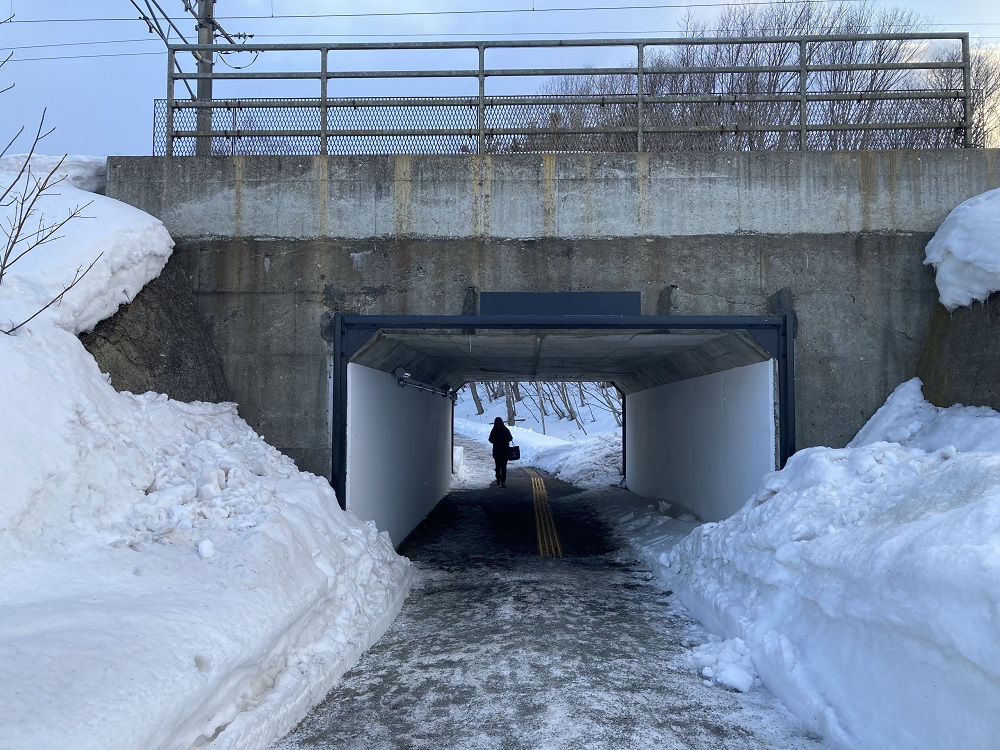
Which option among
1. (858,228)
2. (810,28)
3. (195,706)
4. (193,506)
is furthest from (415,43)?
(810,28)

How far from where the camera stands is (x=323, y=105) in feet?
36.5

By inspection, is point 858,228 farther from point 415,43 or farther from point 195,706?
point 195,706

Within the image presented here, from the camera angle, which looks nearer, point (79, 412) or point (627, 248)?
point (79, 412)

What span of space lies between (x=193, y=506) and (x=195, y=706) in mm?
Answer: 2613

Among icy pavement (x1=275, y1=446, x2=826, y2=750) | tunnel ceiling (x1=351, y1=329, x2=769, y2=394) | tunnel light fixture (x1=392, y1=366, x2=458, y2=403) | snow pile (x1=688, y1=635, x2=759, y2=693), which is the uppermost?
tunnel ceiling (x1=351, y1=329, x2=769, y2=394)

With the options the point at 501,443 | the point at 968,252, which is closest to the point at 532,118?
the point at 968,252

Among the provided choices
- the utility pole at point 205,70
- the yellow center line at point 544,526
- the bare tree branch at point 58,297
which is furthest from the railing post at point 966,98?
the bare tree branch at point 58,297

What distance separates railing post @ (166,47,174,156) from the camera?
11.0m

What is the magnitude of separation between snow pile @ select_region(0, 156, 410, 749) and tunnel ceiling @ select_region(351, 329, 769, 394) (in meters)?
3.19

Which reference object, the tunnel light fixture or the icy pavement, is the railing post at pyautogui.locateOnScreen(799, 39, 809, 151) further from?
the tunnel light fixture

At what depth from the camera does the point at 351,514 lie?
10.0 m

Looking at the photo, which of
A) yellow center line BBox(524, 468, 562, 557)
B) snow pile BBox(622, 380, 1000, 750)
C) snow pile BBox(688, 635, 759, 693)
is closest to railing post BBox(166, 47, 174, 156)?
yellow center line BBox(524, 468, 562, 557)

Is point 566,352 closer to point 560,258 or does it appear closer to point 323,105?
point 560,258

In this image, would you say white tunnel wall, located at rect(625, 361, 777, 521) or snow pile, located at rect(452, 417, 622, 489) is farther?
snow pile, located at rect(452, 417, 622, 489)
